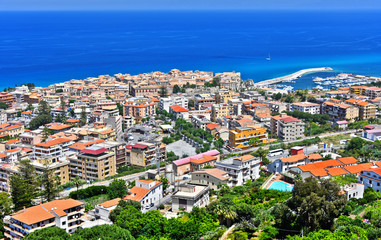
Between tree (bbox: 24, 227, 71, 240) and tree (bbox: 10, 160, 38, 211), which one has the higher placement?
tree (bbox: 24, 227, 71, 240)

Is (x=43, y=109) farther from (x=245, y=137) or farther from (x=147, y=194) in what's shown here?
(x=147, y=194)

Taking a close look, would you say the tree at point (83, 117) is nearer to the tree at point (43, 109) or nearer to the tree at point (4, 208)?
the tree at point (43, 109)

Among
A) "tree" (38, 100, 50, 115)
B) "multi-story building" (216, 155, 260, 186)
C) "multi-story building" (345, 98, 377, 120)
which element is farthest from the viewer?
"tree" (38, 100, 50, 115)

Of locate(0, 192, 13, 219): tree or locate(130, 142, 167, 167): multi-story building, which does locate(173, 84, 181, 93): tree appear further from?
locate(0, 192, 13, 219): tree

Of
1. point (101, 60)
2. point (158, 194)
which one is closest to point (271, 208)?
point (158, 194)

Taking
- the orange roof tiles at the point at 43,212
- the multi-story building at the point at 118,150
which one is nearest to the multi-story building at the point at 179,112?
the multi-story building at the point at 118,150

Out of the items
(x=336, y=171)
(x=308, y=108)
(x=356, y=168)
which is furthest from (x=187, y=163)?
(x=308, y=108)

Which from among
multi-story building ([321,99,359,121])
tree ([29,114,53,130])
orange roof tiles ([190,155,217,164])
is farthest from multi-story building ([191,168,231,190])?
tree ([29,114,53,130])
